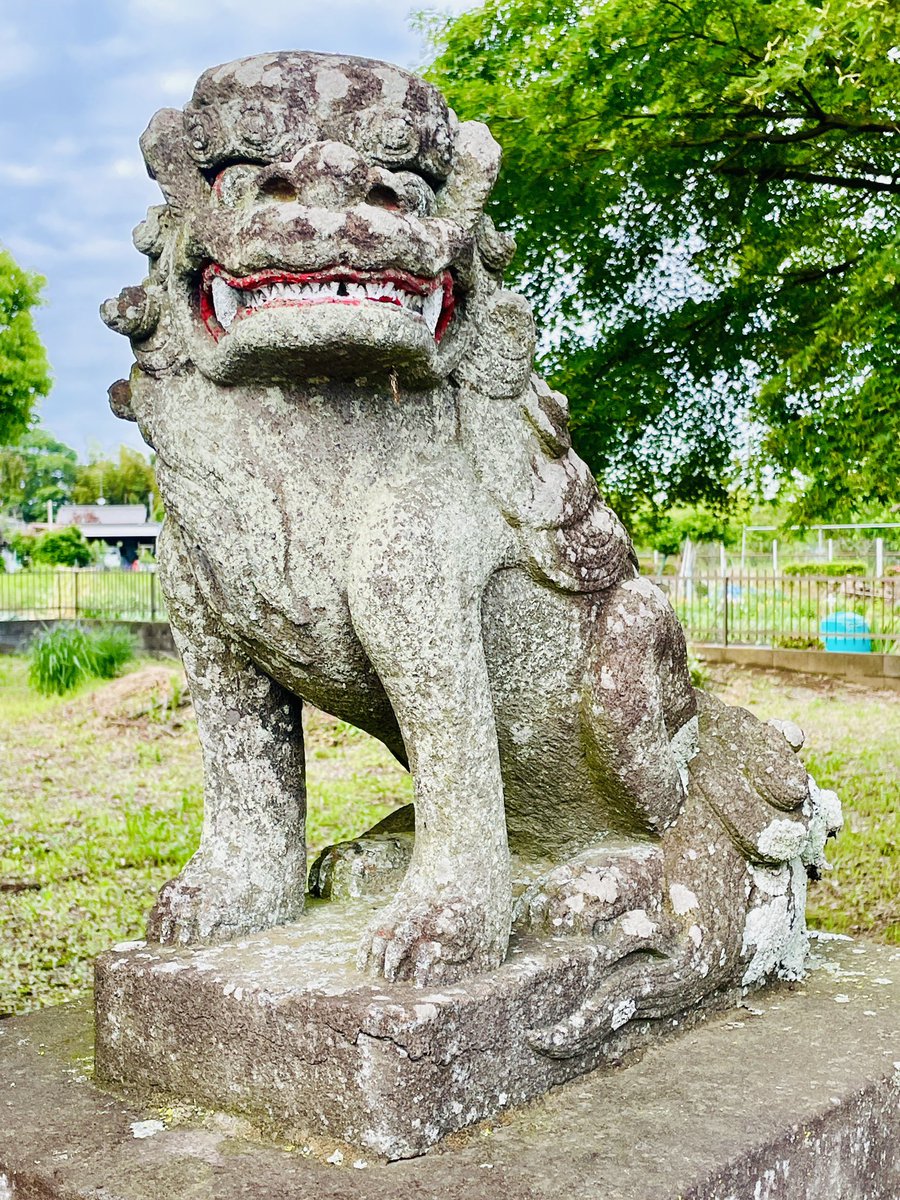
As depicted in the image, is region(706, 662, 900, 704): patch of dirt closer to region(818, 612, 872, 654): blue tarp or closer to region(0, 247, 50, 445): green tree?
region(818, 612, 872, 654): blue tarp

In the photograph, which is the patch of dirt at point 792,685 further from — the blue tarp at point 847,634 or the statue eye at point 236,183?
the statue eye at point 236,183

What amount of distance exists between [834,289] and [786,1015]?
4.62 meters

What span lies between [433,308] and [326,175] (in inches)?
10.5

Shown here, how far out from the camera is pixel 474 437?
2.17 meters

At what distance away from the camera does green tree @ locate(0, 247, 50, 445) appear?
19953mm

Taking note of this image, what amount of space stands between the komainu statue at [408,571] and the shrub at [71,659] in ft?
32.4

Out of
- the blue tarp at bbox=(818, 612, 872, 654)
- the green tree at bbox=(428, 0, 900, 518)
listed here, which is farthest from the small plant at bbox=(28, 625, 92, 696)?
the blue tarp at bbox=(818, 612, 872, 654)

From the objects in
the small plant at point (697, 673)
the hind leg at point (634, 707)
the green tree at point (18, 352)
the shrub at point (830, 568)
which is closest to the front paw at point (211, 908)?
the hind leg at point (634, 707)

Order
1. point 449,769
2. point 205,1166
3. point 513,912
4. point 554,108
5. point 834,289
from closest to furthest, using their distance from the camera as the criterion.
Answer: point 205,1166
point 449,769
point 513,912
point 554,108
point 834,289

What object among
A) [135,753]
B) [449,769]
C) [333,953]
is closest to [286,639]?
[449,769]

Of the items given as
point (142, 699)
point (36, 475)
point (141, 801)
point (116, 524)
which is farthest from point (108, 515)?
point (141, 801)

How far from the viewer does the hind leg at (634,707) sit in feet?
7.43

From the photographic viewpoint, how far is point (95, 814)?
6734 mm

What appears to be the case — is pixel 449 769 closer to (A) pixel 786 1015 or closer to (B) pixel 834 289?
(A) pixel 786 1015
